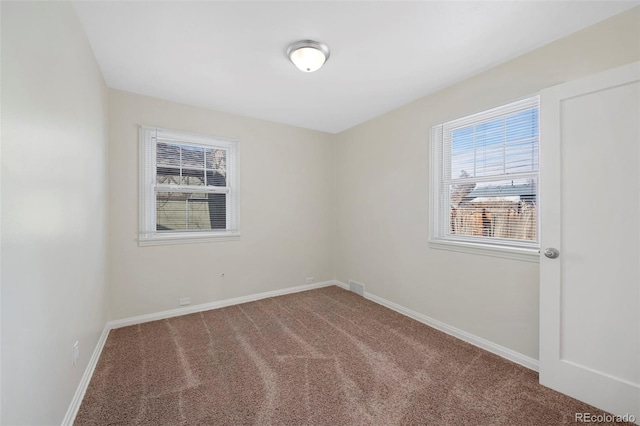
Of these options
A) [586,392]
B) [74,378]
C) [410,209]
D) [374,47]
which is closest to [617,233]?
[586,392]

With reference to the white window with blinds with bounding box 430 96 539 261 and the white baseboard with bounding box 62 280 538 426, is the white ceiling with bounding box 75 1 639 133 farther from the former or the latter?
the white baseboard with bounding box 62 280 538 426

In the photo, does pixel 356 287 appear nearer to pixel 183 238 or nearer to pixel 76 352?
pixel 183 238

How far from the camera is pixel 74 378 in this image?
171cm

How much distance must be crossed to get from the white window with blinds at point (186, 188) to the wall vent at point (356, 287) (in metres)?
1.87

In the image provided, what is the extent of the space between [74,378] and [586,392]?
3344mm

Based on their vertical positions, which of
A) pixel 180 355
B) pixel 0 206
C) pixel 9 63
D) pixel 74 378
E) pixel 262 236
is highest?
pixel 9 63

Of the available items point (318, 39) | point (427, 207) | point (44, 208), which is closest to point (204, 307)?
point (44, 208)

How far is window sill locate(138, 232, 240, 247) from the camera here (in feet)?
10.0

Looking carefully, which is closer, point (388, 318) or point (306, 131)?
point (388, 318)

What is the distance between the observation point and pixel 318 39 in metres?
2.02

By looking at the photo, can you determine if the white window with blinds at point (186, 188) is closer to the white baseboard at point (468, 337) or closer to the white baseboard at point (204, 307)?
the white baseboard at point (204, 307)

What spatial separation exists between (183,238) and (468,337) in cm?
330

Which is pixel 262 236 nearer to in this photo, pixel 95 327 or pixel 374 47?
pixel 95 327

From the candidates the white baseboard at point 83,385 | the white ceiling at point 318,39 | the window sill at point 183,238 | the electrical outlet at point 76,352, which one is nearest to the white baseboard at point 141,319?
the white baseboard at point 83,385
